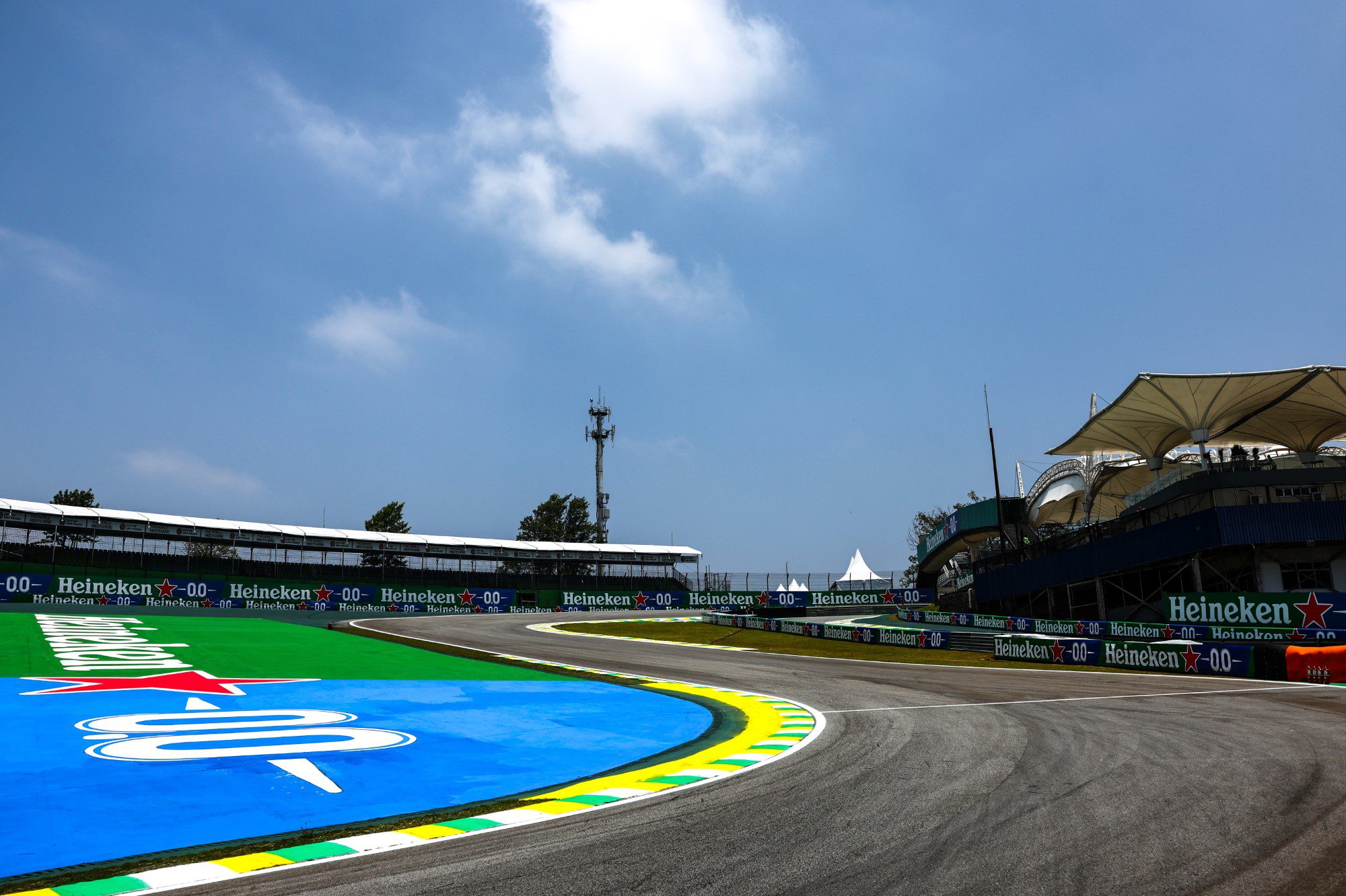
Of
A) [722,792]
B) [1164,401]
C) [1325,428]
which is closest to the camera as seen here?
[722,792]

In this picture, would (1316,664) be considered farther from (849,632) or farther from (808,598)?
(808,598)

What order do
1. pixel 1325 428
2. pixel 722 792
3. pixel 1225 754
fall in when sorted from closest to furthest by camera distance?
1. pixel 722 792
2. pixel 1225 754
3. pixel 1325 428

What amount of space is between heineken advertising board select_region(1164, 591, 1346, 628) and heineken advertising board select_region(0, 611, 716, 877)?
983 inches

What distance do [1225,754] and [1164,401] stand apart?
36.8m

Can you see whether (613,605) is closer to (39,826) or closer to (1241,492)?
(1241,492)

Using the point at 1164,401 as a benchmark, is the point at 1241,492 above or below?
below

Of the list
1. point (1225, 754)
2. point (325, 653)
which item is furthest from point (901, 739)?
point (325, 653)

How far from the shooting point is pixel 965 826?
6.24 metres

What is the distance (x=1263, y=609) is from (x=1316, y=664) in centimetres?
1195

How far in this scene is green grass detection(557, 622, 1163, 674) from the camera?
2547 centimetres

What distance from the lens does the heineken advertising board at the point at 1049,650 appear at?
79.5 feet

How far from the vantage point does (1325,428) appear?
44.2 metres

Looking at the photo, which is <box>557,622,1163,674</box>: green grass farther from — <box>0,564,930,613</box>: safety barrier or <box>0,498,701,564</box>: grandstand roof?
<box>0,498,701,564</box>: grandstand roof

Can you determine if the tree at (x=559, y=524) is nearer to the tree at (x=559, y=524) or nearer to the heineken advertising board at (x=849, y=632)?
the tree at (x=559, y=524)
